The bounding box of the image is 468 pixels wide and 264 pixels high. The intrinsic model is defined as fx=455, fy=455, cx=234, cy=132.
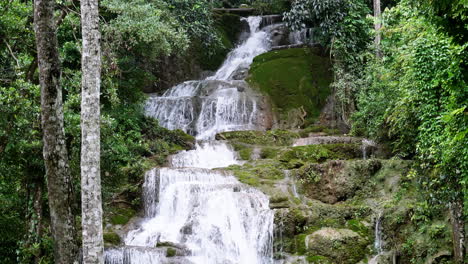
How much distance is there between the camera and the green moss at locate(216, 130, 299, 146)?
682 inches

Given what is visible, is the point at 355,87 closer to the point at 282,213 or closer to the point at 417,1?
the point at 282,213

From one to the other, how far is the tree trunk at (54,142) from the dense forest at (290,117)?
53mm

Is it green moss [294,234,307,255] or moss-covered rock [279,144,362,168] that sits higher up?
moss-covered rock [279,144,362,168]

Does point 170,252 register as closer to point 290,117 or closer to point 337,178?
point 337,178

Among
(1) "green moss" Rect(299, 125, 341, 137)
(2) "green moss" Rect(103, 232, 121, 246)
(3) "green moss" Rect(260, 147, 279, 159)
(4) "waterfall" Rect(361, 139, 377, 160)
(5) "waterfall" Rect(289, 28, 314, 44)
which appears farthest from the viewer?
(5) "waterfall" Rect(289, 28, 314, 44)

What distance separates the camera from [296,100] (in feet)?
70.3

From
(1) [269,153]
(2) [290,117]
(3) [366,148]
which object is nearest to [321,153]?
(3) [366,148]

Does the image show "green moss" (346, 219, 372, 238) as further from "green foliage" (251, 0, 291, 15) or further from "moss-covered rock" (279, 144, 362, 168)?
"green foliage" (251, 0, 291, 15)

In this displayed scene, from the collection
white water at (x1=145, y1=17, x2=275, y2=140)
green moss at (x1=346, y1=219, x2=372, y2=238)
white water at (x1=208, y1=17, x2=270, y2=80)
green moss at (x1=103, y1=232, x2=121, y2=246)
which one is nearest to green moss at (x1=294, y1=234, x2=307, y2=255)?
green moss at (x1=346, y1=219, x2=372, y2=238)

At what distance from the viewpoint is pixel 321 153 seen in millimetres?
15258

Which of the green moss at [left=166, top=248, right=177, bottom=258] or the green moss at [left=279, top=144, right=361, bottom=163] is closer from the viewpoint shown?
the green moss at [left=166, top=248, right=177, bottom=258]

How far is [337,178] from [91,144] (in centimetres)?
852

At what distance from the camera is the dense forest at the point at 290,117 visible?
794 cm

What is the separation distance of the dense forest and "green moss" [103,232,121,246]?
0.03 metres
